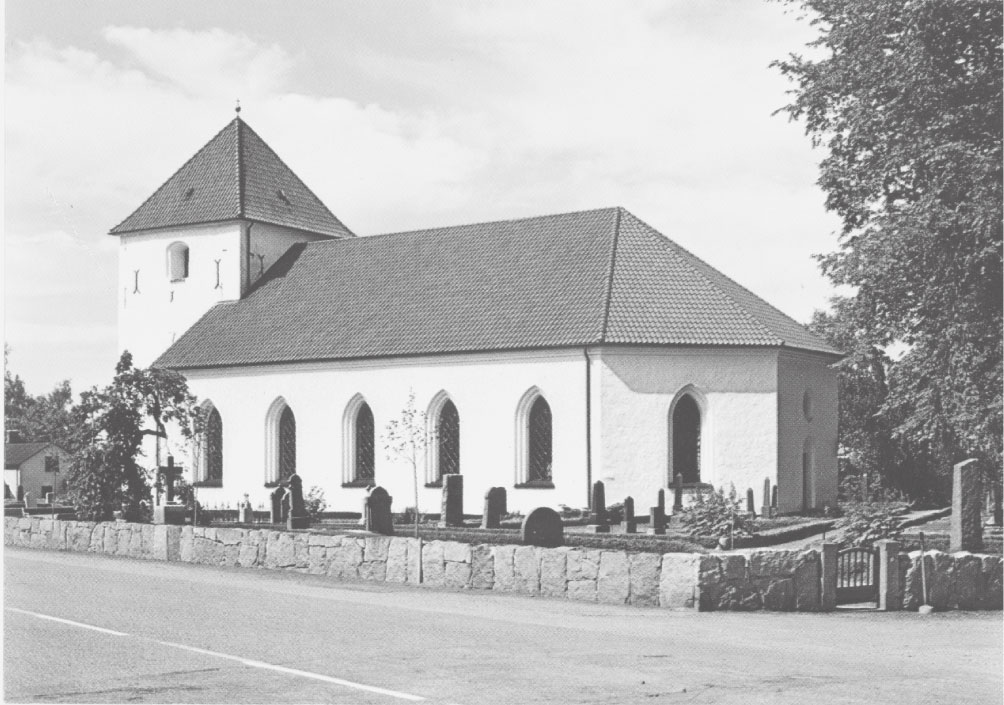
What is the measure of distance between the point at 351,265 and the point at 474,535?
20.3 m

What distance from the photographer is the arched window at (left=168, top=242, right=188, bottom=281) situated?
46969 mm

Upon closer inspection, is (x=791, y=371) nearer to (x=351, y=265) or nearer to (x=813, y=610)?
(x=351, y=265)

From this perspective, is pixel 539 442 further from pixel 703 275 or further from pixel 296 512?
pixel 296 512

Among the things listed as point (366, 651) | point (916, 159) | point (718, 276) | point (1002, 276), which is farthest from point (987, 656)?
point (718, 276)

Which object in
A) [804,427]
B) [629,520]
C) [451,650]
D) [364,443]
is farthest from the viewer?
[364,443]

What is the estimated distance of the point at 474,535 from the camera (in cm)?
2578

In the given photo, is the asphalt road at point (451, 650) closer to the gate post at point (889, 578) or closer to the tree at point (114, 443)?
the gate post at point (889, 578)

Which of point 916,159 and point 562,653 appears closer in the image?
point 562,653

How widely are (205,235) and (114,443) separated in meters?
17.7

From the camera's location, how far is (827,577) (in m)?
16.0

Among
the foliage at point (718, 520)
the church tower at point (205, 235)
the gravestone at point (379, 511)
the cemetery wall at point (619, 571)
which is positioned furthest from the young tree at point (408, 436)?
the cemetery wall at point (619, 571)

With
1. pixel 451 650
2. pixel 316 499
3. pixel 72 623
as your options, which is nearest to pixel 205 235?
pixel 316 499

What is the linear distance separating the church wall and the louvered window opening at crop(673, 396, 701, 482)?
1709 cm

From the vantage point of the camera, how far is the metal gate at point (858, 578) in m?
16.5
